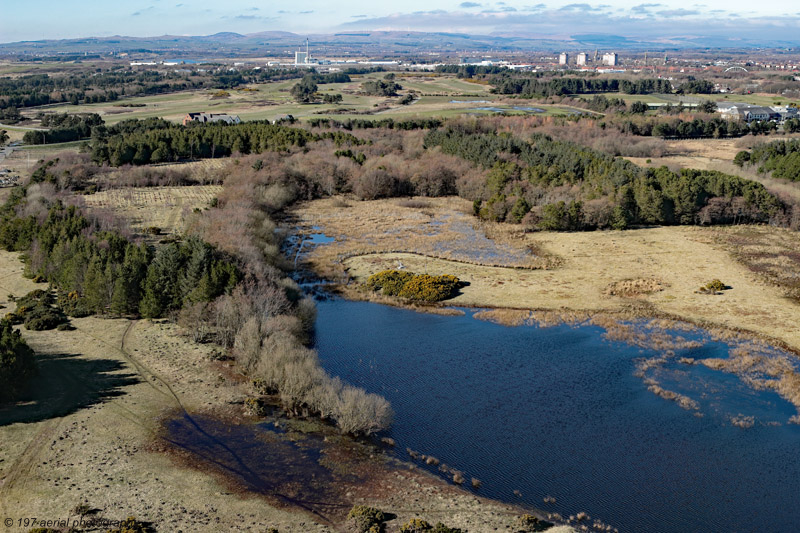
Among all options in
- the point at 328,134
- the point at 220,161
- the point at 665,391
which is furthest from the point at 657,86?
the point at 665,391

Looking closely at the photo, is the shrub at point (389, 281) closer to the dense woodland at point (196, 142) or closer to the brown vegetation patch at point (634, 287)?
the brown vegetation patch at point (634, 287)

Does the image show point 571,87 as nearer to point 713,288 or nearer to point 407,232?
point 407,232

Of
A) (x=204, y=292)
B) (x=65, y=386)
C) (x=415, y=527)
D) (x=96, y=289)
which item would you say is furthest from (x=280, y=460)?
(x=96, y=289)

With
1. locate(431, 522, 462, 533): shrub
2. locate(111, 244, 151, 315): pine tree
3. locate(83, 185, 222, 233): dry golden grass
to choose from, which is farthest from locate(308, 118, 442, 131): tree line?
locate(431, 522, 462, 533): shrub

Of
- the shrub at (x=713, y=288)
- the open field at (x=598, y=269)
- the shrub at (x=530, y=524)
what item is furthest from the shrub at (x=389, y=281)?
the shrub at (x=530, y=524)

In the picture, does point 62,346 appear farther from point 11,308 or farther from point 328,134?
point 328,134

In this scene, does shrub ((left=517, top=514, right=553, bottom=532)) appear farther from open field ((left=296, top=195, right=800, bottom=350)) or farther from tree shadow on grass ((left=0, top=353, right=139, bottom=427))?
open field ((left=296, top=195, right=800, bottom=350))
